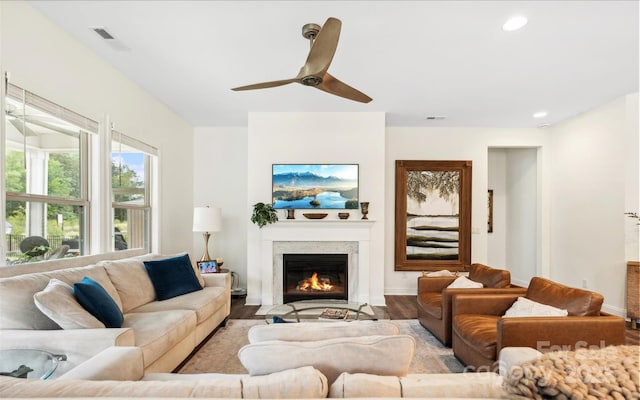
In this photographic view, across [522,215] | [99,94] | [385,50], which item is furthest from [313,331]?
[522,215]

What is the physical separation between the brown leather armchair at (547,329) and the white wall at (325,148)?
2151mm

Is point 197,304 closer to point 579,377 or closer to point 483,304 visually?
point 483,304

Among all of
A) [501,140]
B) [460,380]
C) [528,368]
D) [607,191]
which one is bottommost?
[460,380]

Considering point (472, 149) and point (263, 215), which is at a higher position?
point (472, 149)

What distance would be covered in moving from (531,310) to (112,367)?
2793 millimetres

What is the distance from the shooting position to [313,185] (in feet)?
15.5

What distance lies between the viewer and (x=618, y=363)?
0.75 m

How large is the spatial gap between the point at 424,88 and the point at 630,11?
70.2 inches

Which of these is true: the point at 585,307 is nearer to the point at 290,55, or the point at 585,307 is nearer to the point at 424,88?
the point at 424,88

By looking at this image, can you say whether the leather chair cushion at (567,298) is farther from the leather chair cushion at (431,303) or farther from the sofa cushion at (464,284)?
the leather chair cushion at (431,303)

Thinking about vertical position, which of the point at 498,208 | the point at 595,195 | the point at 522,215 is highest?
the point at 595,195

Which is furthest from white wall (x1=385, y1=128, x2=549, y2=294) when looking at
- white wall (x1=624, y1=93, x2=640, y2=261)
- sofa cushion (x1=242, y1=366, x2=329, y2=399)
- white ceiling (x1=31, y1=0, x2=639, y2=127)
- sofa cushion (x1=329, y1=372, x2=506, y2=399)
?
sofa cushion (x1=242, y1=366, x2=329, y2=399)

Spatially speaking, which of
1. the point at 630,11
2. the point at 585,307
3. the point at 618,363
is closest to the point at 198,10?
the point at 618,363

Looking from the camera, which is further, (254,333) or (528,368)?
(254,333)
